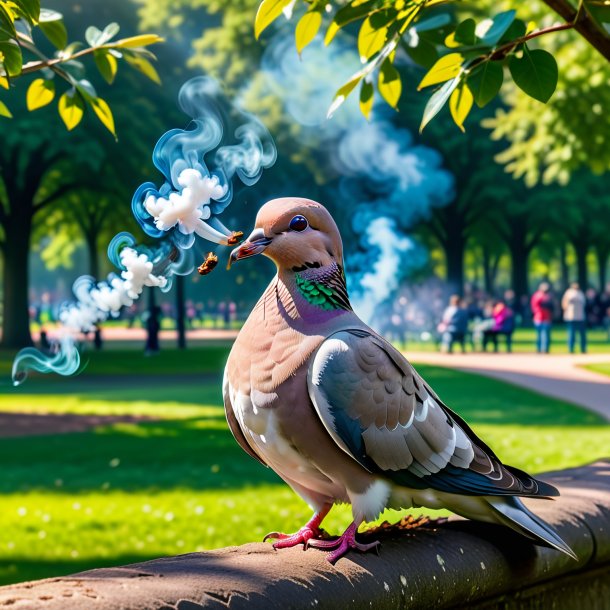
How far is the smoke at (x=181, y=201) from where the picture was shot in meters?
2.63

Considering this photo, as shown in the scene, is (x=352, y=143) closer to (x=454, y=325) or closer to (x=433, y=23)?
(x=454, y=325)

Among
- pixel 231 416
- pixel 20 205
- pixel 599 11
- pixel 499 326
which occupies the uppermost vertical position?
pixel 20 205

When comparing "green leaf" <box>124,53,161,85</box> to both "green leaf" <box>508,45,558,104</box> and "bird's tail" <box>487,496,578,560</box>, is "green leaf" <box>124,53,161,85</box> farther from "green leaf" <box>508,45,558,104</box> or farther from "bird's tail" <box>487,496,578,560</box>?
"bird's tail" <box>487,496,578,560</box>

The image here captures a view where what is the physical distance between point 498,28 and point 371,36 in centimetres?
73

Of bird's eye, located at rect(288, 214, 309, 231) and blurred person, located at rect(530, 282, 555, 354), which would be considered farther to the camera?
blurred person, located at rect(530, 282, 555, 354)

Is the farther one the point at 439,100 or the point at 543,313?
the point at 543,313

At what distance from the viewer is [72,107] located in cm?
372

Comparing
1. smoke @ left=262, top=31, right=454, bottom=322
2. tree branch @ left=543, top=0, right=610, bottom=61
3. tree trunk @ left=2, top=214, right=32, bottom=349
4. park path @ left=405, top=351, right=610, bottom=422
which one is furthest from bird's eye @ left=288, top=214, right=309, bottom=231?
tree trunk @ left=2, top=214, right=32, bottom=349

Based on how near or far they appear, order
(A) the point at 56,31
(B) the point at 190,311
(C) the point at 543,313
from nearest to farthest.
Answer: (A) the point at 56,31 → (C) the point at 543,313 → (B) the point at 190,311

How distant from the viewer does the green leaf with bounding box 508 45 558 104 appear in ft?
9.87

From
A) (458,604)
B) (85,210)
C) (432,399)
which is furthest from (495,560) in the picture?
(85,210)

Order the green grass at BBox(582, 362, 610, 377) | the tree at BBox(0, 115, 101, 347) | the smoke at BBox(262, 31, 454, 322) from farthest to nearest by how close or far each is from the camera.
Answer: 1. the tree at BBox(0, 115, 101, 347)
2. the green grass at BBox(582, 362, 610, 377)
3. the smoke at BBox(262, 31, 454, 322)

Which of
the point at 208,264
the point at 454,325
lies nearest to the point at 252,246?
the point at 208,264

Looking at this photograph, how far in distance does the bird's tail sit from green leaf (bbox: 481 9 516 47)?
1.33 metres
